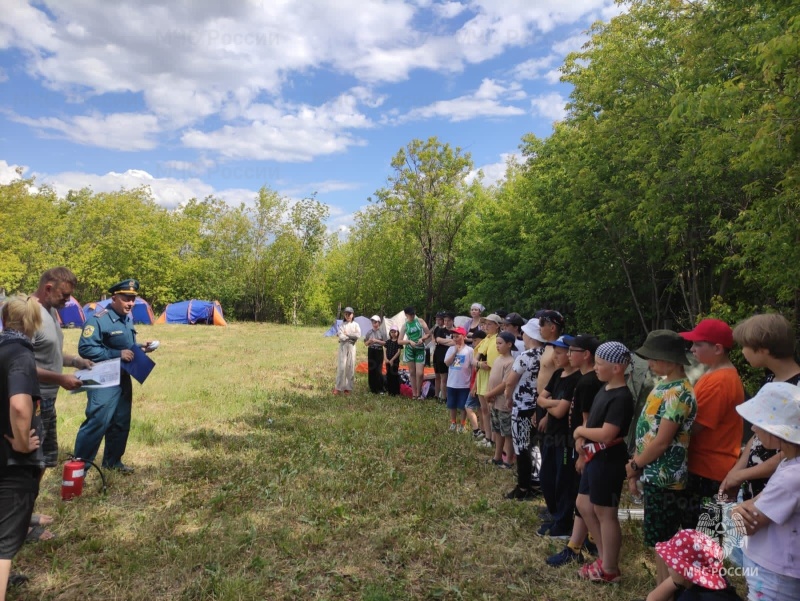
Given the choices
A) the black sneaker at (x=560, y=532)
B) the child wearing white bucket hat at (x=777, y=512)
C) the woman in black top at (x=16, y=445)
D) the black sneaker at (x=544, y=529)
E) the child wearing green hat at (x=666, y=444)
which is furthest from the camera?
the black sneaker at (x=544, y=529)

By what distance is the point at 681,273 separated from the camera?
11.2 metres

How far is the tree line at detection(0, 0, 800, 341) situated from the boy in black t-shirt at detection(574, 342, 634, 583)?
9.86 ft

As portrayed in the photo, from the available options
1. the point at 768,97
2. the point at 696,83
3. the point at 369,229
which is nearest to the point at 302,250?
the point at 369,229

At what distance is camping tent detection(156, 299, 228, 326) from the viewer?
31484mm

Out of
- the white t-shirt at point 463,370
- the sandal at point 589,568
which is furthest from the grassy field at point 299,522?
the white t-shirt at point 463,370

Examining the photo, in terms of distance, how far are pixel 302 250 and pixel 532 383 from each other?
33726mm

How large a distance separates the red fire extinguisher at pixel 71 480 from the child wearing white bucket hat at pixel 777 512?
5.32 metres

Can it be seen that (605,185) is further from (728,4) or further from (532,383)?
(532,383)

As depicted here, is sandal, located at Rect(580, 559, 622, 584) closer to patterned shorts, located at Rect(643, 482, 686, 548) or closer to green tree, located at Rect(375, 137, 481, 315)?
patterned shorts, located at Rect(643, 482, 686, 548)

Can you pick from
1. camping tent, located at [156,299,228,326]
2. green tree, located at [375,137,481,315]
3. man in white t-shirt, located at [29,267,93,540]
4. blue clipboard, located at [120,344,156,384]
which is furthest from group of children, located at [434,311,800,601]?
camping tent, located at [156,299,228,326]

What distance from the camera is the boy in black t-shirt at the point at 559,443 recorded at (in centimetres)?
414

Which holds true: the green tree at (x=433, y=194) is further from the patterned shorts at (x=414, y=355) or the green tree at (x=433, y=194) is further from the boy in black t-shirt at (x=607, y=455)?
the boy in black t-shirt at (x=607, y=455)

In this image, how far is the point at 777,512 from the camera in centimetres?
214

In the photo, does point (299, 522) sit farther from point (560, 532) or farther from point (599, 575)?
point (599, 575)
